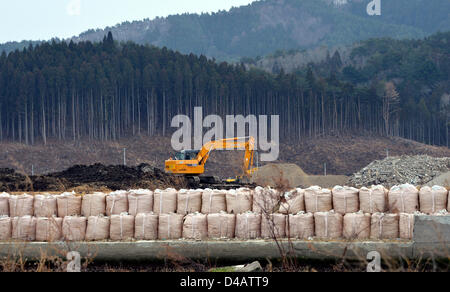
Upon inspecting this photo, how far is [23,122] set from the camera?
Result: 220ft

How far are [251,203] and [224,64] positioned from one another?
68.4 m

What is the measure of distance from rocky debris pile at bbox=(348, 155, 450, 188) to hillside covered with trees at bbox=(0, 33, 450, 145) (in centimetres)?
3264

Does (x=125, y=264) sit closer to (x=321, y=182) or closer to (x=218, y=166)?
(x=321, y=182)

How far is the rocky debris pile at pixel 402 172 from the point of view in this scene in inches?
1451

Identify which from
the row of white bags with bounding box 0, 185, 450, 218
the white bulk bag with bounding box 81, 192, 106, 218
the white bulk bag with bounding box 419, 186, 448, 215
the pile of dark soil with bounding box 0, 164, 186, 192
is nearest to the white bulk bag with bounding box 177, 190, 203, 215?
the row of white bags with bounding box 0, 185, 450, 218

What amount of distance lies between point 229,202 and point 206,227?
1.01m

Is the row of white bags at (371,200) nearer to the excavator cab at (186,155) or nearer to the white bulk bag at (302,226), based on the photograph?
the white bulk bag at (302,226)

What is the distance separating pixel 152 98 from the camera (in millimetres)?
71688

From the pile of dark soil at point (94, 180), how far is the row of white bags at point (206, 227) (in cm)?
1236

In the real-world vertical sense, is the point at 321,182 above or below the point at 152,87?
below

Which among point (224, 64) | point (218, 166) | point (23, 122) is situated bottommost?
point (218, 166)

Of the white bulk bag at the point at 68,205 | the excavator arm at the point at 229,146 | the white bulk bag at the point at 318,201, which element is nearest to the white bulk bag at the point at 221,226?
the white bulk bag at the point at 318,201
